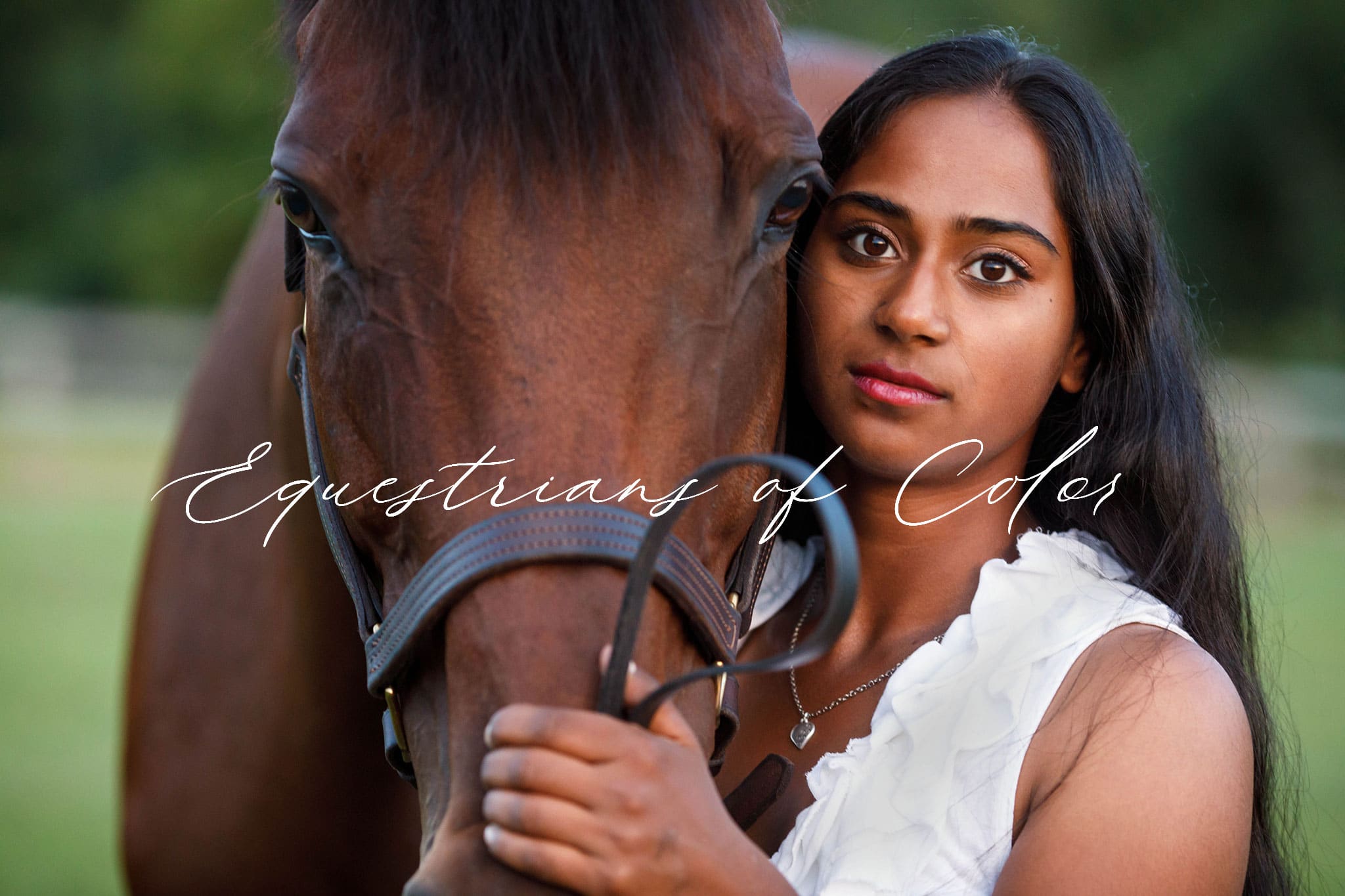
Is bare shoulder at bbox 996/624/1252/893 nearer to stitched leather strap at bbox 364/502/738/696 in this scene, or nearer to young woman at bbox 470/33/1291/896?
young woman at bbox 470/33/1291/896

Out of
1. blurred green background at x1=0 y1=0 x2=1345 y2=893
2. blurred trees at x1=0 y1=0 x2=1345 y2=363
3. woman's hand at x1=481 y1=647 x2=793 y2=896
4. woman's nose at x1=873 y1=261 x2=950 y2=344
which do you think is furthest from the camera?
blurred trees at x1=0 y1=0 x2=1345 y2=363

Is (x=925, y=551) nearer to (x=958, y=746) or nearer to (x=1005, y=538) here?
(x=1005, y=538)

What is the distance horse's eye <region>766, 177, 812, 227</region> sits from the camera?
1.61 m

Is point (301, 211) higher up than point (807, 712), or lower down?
higher up

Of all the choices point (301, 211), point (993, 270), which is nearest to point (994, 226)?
point (993, 270)

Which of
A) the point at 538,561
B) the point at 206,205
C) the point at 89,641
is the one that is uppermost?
the point at 206,205

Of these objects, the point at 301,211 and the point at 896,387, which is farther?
the point at 896,387

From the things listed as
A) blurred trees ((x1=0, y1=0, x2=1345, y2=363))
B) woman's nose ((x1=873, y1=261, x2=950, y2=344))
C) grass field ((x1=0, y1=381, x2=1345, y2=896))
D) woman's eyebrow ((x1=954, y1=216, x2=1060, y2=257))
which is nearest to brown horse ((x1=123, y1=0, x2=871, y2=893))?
woman's nose ((x1=873, y1=261, x2=950, y2=344))

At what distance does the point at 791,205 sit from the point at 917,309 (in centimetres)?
27

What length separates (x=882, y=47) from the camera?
1819cm

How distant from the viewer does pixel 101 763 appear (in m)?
6.73

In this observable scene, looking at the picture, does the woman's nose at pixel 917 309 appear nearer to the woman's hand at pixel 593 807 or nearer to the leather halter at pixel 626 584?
the leather halter at pixel 626 584

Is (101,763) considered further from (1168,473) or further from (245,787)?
(1168,473)

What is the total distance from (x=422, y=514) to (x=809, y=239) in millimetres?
835
